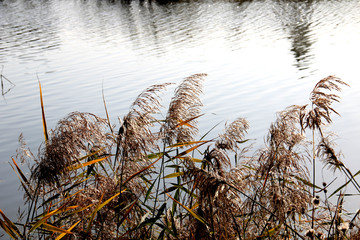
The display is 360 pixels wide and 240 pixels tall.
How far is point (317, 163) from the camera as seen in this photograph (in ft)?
25.5

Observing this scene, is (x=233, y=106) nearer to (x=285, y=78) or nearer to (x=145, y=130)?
(x=285, y=78)

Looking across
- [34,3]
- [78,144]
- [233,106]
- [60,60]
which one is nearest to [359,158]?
[233,106]

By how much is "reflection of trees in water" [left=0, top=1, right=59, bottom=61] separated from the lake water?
0.23 feet

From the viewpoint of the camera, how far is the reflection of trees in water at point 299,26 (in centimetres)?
1673

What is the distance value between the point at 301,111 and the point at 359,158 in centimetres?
469

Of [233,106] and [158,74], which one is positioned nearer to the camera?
[233,106]

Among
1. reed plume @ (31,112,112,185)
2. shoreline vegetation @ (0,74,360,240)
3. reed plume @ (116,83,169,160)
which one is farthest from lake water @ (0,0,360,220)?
reed plume @ (116,83,169,160)

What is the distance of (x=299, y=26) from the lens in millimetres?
25125

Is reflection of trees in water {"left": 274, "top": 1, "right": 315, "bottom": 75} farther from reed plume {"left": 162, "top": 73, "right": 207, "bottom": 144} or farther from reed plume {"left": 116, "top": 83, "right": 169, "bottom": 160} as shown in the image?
reed plume {"left": 116, "top": 83, "right": 169, "bottom": 160}

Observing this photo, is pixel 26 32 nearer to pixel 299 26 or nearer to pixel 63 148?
pixel 299 26

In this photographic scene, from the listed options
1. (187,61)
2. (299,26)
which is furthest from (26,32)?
(299,26)

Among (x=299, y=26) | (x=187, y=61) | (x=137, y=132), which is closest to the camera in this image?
(x=137, y=132)

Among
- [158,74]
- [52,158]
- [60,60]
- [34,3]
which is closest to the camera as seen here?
[52,158]

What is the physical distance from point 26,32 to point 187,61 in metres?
15.0
